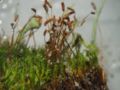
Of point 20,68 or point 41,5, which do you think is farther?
point 41,5

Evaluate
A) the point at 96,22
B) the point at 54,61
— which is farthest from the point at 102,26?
the point at 54,61

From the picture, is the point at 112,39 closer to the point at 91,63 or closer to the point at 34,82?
the point at 91,63

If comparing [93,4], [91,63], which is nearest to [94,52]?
[91,63]

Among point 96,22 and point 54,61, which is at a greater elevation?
point 96,22

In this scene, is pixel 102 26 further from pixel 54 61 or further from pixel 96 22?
pixel 54 61
